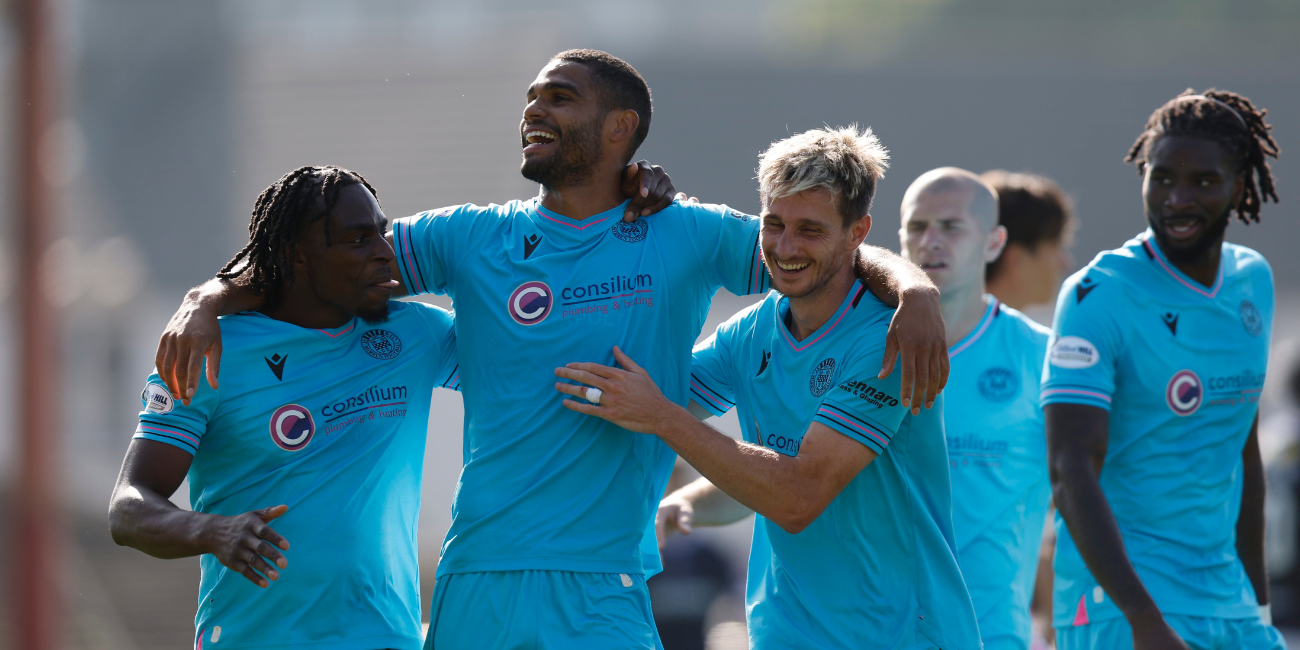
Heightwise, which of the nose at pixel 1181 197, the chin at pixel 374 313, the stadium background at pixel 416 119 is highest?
the stadium background at pixel 416 119

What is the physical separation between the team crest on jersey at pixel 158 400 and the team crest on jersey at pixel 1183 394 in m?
3.30

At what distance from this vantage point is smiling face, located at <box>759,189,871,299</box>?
3574 millimetres

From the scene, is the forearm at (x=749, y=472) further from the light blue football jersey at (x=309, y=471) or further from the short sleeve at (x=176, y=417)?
the short sleeve at (x=176, y=417)

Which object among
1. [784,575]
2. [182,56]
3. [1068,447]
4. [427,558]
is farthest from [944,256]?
[182,56]

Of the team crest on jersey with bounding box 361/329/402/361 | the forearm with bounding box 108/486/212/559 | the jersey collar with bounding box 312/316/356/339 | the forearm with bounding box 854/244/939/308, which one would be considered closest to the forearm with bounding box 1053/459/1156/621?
the forearm with bounding box 854/244/939/308

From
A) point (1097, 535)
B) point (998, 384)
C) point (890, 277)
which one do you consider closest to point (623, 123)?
point (890, 277)

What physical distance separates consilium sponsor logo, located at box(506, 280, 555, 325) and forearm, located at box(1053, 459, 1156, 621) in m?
1.82

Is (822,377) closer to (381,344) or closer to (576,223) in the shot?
(576,223)

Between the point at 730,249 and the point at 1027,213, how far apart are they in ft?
9.44

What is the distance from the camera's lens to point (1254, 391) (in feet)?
14.2

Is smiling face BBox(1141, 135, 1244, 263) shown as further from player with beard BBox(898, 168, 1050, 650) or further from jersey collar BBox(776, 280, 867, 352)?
jersey collar BBox(776, 280, 867, 352)

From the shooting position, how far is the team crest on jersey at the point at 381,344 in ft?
13.0

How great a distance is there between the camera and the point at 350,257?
387cm

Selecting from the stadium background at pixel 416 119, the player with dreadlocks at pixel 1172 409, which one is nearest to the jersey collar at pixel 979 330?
the player with dreadlocks at pixel 1172 409
